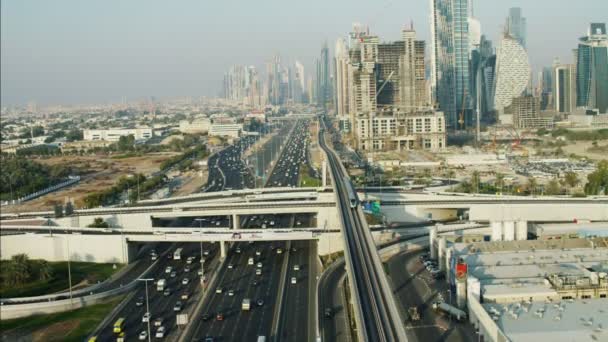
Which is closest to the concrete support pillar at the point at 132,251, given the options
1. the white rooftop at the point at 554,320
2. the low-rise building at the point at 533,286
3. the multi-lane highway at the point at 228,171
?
the low-rise building at the point at 533,286

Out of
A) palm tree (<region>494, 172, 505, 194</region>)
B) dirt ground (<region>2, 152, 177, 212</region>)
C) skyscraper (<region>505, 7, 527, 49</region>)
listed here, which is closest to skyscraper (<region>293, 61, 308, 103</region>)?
skyscraper (<region>505, 7, 527, 49</region>)

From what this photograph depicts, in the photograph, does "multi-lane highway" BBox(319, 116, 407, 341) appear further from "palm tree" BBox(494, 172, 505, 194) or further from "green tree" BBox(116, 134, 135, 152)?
"green tree" BBox(116, 134, 135, 152)

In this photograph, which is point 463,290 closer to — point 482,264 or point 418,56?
point 482,264

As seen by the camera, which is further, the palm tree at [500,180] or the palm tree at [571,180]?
the palm tree at [500,180]

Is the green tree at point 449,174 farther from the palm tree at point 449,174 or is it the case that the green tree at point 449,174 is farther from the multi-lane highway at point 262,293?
the multi-lane highway at point 262,293

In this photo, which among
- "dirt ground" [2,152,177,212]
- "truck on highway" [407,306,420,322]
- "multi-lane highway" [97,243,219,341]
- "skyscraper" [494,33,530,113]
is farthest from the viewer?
"skyscraper" [494,33,530,113]

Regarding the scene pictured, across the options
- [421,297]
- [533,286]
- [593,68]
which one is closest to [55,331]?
[421,297]
